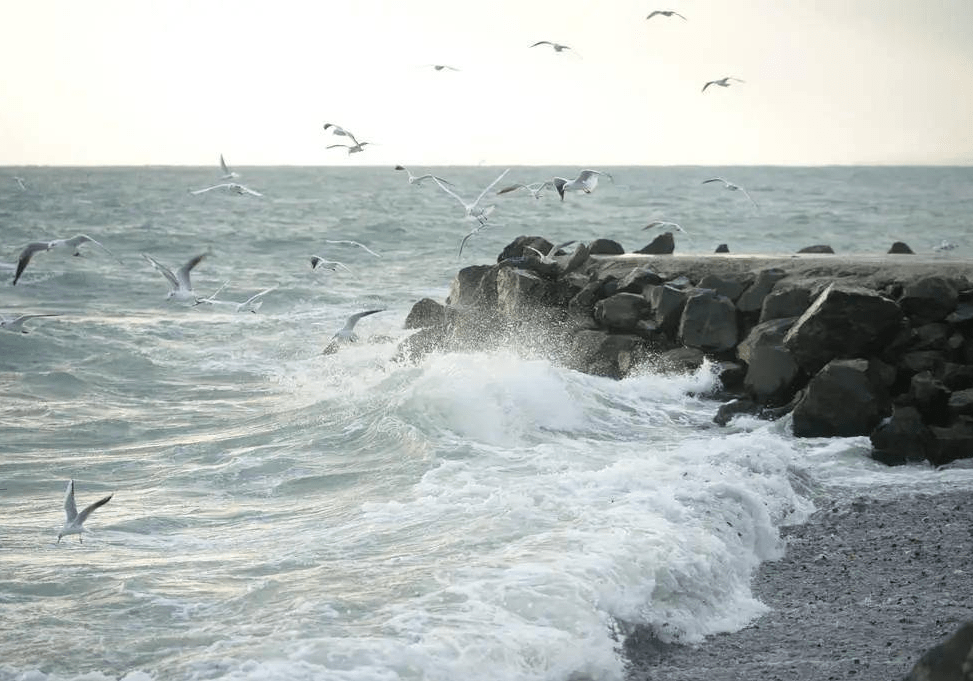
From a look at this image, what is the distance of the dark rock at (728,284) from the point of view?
593 inches

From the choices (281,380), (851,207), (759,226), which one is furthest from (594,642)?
(851,207)

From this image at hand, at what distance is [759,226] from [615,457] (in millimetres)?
35675

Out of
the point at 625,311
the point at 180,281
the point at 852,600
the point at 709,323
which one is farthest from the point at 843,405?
the point at 180,281

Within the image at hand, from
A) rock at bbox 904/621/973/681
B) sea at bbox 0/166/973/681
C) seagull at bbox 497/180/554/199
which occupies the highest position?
seagull at bbox 497/180/554/199

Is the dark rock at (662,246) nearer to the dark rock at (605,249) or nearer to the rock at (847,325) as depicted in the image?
the dark rock at (605,249)

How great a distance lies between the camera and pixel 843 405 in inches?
454

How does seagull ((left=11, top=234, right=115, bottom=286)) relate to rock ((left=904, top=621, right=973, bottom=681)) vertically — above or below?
above

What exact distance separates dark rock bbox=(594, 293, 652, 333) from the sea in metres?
1.10

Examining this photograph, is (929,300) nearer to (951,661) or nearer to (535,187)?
(535,187)

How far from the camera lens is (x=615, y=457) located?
11.0m

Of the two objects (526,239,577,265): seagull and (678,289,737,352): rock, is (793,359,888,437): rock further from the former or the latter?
(526,239,577,265): seagull

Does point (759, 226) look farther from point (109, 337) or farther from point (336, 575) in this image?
point (336, 575)

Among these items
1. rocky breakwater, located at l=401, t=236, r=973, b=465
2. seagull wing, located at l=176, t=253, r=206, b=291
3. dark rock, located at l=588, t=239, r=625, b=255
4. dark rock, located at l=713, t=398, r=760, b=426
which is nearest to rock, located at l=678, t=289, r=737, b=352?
rocky breakwater, located at l=401, t=236, r=973, b=465

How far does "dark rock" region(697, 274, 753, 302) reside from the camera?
49.4 feet
